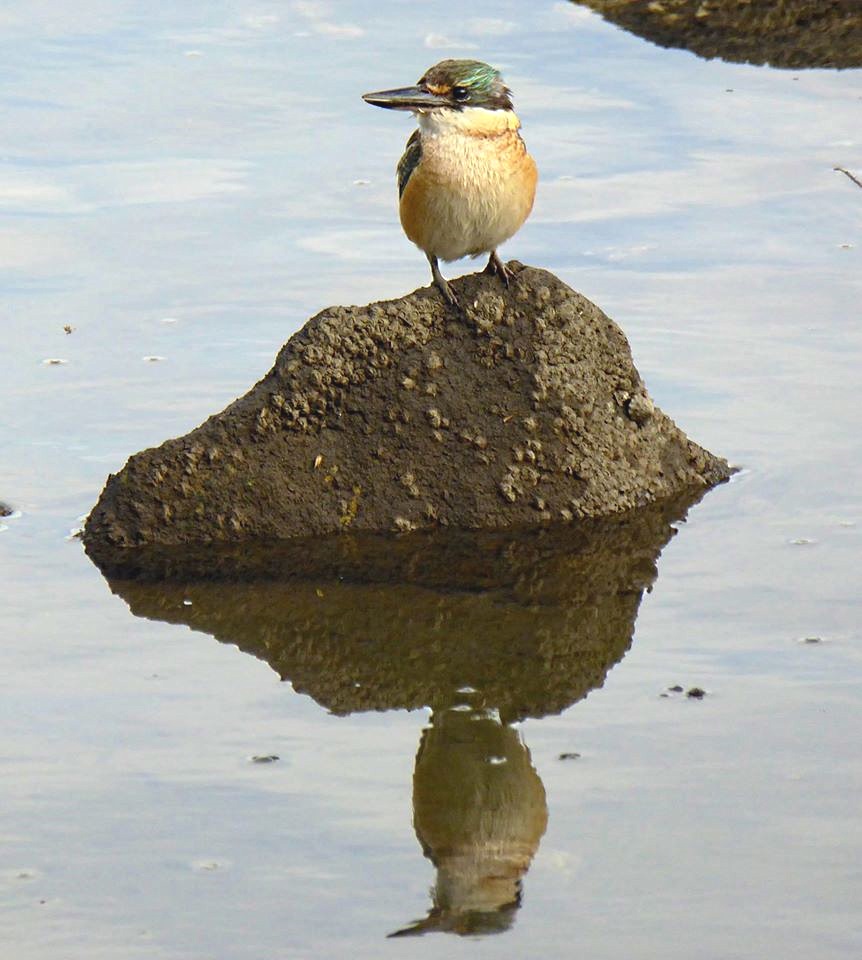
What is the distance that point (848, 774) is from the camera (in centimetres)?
472

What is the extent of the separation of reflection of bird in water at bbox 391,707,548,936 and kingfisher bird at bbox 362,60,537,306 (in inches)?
77.1

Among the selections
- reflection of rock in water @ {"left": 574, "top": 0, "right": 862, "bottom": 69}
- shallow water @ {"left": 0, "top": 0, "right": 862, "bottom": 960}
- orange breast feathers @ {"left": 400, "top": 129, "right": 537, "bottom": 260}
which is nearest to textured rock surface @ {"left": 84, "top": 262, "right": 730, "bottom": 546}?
orange breast feathers @ {"left": 400, "top": 129, "right": 537, "bottom": 260}

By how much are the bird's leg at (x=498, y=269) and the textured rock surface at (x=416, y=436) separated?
0.12ft

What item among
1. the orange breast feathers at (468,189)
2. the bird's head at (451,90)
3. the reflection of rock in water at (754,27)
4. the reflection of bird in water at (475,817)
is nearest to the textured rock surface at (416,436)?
the orange breast feathers at (468,189)

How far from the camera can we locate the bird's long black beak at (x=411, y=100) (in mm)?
6406

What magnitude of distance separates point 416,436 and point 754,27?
7.13 metres

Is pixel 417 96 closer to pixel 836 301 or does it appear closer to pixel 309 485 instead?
pixel 309 485

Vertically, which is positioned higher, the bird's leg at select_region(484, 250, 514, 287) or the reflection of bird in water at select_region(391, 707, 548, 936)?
the bird's leg at select_region(484, 250, 514, 287)

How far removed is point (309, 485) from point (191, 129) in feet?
15.8

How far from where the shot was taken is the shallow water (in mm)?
4234

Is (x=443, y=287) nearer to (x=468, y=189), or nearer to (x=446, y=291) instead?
(x=446, y=291)

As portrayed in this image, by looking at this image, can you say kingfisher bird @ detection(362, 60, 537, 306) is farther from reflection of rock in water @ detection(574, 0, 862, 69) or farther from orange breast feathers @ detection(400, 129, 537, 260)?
reflection of rock in water @ detection(574, 0, 862, 69)

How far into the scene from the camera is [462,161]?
641 centimetres

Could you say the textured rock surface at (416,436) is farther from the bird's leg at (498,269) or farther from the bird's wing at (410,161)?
the bird's wing at (410,161)
